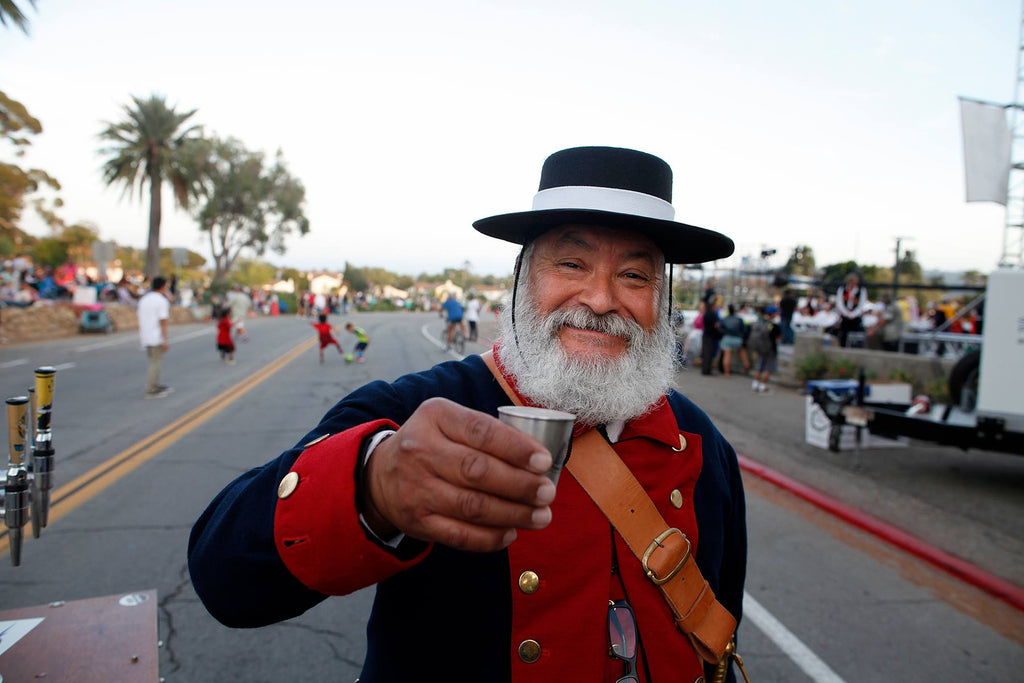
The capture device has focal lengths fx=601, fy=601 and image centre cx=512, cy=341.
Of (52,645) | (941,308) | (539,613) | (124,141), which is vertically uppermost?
(124,141)

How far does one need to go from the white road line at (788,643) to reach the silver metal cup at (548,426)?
314 centimetres

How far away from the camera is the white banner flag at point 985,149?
10148 mm

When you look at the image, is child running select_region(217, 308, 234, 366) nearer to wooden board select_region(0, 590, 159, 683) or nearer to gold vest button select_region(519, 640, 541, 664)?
wooden board select_region(0, 590, 159, 683)

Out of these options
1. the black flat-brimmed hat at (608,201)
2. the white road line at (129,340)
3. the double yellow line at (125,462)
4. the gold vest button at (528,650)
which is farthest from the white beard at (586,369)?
the white road line at (129,340)

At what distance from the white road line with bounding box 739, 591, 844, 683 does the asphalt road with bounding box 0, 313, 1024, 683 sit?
1 cm

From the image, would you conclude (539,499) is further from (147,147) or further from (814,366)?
(147,147)

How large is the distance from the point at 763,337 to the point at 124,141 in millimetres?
39801

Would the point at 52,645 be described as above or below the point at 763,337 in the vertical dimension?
below

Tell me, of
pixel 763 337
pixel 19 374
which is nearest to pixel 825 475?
pixel 763 337

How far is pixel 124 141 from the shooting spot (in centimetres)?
3675

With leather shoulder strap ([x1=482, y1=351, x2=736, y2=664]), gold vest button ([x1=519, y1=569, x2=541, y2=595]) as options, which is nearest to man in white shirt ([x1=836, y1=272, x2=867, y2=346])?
leather shoulder strap ([x1=482, y1=351, x2=736, y2=664])

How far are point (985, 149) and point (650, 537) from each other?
12392mm

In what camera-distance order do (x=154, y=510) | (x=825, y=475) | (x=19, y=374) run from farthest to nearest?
(x=19, y=374) → (x=825, y=475) → (x=154, y=510)

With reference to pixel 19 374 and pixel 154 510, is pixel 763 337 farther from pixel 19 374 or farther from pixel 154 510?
pixel 19 374
